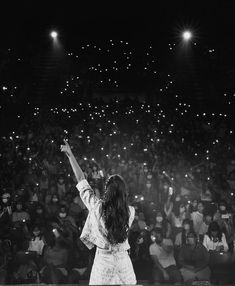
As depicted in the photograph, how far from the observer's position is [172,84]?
21594 mm

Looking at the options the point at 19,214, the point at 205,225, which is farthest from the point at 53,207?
the point at 205,225

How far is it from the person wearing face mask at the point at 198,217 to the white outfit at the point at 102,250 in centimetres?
717

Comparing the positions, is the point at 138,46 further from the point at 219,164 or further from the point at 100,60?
the point at 219,164

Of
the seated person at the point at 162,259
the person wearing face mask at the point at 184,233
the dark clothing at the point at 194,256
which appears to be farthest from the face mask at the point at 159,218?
the dark clothing at the point at 194,256

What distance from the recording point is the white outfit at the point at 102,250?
3.25 m

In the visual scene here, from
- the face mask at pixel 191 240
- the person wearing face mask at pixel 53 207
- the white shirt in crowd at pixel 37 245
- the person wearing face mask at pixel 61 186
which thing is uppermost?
the person wearing face mask at pixel 61 186

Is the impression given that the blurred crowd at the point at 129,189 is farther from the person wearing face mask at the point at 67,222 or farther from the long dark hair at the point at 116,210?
the long dark hair at the point at 116,210

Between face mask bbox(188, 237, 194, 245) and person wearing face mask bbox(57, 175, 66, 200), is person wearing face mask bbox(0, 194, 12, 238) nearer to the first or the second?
person wearing face mask bbox(57, 175, 66, 200)

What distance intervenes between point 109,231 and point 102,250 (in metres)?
0.16

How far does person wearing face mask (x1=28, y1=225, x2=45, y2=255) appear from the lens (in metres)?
9.14

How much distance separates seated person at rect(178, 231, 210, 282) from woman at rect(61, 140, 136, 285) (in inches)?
217

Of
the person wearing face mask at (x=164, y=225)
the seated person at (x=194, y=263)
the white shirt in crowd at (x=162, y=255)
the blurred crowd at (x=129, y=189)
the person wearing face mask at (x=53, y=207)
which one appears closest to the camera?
the seated person at (x=194, y=263)

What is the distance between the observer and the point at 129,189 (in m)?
12.2

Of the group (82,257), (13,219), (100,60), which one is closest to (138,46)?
(100,60)
